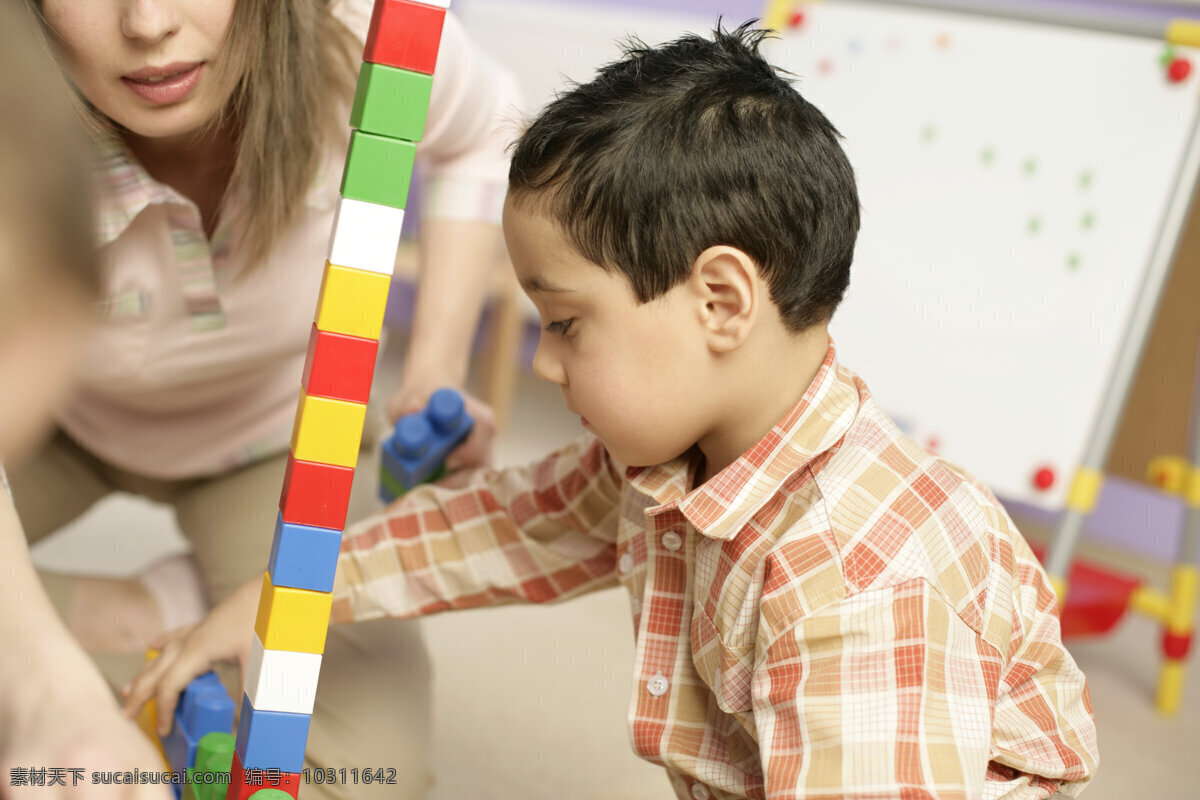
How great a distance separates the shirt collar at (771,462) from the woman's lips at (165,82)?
41cm

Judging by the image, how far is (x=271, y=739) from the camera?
0.55 metres

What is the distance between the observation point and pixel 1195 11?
145cm

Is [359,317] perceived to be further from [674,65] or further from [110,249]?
[110,249]

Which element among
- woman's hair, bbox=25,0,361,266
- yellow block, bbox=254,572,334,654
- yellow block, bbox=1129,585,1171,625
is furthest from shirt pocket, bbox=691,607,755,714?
yellow block, bbox=1129,585,1171,625

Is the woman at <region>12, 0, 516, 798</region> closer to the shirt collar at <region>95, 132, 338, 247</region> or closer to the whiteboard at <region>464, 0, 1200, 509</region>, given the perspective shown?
the shirt collar at <region>95, 132, 338, 247</region>

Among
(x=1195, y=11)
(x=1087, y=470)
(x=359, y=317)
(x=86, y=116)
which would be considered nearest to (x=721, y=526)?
(x=359, y=317)

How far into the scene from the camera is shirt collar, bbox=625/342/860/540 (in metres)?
0.65

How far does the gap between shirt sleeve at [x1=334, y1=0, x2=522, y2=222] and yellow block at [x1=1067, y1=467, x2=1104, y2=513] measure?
751mm

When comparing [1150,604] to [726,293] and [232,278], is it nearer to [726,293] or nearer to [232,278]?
[726,293]

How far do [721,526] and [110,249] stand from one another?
0.52 m

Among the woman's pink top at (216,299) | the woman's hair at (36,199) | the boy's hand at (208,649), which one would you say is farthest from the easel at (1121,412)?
the woman's hair at (36,199)

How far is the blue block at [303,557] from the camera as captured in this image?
1.77 ft

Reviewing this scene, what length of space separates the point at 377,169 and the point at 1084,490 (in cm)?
106

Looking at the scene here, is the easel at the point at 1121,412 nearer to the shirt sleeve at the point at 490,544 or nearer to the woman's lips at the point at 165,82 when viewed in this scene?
the shirt sleeve at the point at 490,544
